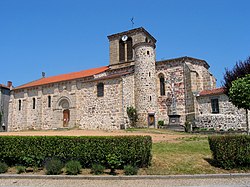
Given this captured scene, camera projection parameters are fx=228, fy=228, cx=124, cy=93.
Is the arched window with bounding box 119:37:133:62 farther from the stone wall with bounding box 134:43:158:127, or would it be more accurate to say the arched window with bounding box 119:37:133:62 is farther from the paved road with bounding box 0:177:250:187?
the paved road with bounding box 0:177:250:187

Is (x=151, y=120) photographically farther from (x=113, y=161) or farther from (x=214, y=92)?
(x=113, y=161)

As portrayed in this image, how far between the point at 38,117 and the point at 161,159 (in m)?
28.2

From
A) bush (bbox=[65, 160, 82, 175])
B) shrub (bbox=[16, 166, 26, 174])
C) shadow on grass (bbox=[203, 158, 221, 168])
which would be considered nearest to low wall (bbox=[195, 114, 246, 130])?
shadow on grass (bbox=[203, 158, 221, 168])

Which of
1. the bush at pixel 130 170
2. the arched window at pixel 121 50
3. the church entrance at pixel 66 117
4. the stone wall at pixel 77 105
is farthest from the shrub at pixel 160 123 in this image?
the bush at pixel 130 170

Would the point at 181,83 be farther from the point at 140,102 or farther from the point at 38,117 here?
the point at 38,117

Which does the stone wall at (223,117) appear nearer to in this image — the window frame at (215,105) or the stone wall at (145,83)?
the window frame at (215,105)

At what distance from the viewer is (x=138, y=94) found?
27172mm

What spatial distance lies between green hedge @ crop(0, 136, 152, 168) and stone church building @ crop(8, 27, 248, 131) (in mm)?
16226

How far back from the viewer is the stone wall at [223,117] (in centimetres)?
2249

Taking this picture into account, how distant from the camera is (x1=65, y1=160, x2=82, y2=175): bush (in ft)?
26.6

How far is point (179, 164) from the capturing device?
8.74 metres

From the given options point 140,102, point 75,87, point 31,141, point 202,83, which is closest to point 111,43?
point 75,87

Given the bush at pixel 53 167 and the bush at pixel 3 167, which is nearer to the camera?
the bush at pixel 53 167

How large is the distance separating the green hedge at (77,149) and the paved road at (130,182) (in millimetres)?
1160
